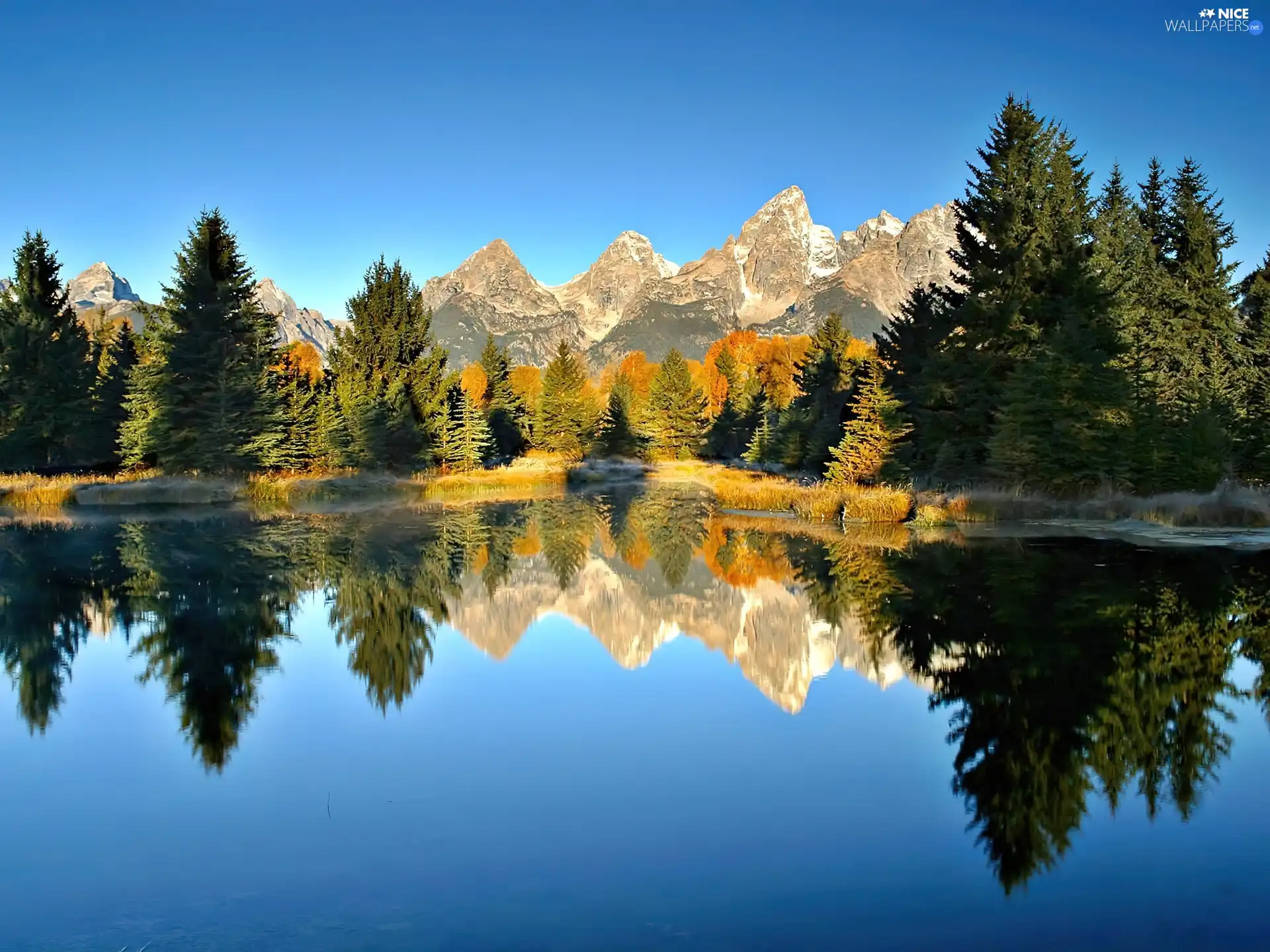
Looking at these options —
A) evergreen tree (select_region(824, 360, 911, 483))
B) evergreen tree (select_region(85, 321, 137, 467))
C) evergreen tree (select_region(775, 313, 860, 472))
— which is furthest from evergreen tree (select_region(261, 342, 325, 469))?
evergreen tree (select_region(775, 313, 860, 472))

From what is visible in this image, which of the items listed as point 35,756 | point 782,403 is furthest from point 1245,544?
point 782,403

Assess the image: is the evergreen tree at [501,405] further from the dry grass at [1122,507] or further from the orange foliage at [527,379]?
the dry grass at [1122,507]

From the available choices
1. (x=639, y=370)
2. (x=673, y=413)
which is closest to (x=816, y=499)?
(x=673, y=413)

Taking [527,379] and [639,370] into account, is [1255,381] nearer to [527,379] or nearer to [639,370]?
[639,370]

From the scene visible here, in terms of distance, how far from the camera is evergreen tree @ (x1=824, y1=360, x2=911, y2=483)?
3781 cm

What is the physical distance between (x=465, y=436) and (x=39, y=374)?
21747mm

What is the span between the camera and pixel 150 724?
35.0ft

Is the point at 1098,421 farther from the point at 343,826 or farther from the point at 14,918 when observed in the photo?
the point at 14,918

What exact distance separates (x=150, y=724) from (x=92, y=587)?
10.5m

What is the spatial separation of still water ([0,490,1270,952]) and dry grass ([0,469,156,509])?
24.3 metres

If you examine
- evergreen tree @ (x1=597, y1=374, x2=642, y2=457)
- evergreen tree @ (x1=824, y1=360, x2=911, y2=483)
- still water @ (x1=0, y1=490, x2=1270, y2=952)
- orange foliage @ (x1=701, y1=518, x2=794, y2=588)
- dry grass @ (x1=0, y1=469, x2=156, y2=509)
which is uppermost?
evergreen tree @ (x1=597, y1=374, x2=642, y2=457)

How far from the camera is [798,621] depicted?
16469 millimetres

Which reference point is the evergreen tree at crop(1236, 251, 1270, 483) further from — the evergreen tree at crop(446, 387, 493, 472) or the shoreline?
Result: the evergreen tree at crop(446, 387, 493, 472)

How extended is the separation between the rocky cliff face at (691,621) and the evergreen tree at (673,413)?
201 feet
